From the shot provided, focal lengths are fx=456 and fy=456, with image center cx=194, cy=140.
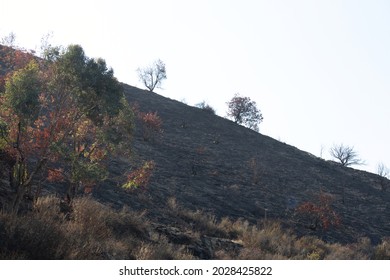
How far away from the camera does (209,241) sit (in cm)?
1647

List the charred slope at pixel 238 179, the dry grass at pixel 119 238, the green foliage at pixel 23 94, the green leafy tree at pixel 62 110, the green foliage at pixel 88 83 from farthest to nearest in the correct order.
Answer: the charred slope at pixel 238 179, the green foliage at pixel 88 83, the green leafy tree at pixel 62 110, the green foliage at pixel 23 94, the dry grass at pixel 119 238

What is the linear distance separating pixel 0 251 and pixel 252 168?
26.7m

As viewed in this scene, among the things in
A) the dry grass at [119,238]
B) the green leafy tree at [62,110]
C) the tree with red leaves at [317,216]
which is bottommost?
the dry grass at [119,238]

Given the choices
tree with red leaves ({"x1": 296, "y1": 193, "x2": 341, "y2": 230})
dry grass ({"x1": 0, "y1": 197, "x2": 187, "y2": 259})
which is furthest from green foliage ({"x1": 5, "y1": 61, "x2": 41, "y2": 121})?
tree with red leaves ({"x1": 296, "y1": 193, "x2": 341, "y2": 230})

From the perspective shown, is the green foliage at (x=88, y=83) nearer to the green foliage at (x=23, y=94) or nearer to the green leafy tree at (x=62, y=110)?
the green leafy tree at (x=62, y=110)

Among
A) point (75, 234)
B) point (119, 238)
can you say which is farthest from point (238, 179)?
point (75, 234)

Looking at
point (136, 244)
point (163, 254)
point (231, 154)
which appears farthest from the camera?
point (231, 154)

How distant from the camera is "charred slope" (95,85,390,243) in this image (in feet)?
78.7

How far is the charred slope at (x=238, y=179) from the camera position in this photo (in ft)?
78.7

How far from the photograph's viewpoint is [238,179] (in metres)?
30.8

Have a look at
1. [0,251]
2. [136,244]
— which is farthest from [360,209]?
[0,251]

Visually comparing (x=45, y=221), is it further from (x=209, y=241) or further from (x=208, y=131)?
(x=208, y=131)

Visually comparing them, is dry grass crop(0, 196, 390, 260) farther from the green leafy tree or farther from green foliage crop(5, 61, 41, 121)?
green foliage crop(5, 61, 41, 121)

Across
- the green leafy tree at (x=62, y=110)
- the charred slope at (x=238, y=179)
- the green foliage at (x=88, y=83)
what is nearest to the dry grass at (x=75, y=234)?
the green leafy tree at (x=62, y=110)
